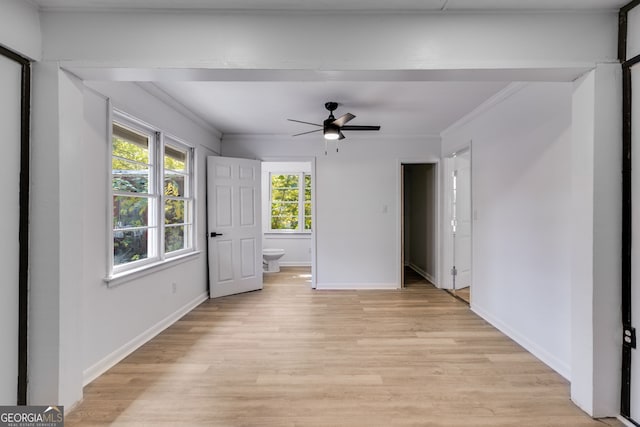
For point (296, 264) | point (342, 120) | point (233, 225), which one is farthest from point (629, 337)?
point (296, 264)

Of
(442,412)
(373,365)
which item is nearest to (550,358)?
(442,412)

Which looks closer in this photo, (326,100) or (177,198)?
(326,100)

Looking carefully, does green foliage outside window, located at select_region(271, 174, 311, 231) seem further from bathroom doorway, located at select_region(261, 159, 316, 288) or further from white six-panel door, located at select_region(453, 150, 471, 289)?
white six-panel door, located at select_region(453, 150, 471, 289)

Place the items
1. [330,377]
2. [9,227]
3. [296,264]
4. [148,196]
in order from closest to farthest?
1. [9,227]
2. [330,377]
3. [148,196]
4. [296,264]

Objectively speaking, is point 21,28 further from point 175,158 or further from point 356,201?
point 356,201

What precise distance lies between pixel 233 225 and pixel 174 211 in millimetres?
978

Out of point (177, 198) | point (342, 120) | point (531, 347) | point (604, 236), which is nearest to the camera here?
point (604, 236)

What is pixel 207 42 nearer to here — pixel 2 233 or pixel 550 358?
pixel 2 233

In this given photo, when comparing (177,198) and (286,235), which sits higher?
(177,198)

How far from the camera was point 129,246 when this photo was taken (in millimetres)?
2775

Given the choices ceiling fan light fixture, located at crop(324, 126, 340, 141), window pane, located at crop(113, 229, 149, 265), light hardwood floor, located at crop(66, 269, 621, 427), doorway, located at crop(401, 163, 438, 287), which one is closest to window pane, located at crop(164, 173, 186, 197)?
window pane, located at crop(113, 229, 149, 265)

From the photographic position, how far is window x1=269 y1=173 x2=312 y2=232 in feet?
22.6

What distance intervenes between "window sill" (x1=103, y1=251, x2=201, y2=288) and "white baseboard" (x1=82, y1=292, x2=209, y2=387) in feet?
1.76

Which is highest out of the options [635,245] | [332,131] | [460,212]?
[332,131]
